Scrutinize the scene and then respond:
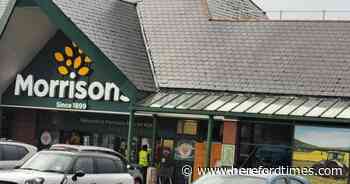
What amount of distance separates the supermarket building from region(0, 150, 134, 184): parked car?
22.8ft

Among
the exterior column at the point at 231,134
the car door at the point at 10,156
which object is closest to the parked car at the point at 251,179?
the car door at the point at 10,156

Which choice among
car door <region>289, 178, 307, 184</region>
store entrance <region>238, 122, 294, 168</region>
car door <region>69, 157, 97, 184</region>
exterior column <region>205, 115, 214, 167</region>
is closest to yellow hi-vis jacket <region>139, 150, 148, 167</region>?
exterior column <region>205, 115, 214, 167</region>

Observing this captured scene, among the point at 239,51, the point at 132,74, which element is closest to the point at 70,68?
the point at 132,74

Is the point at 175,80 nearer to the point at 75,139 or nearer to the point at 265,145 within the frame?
the point at 265,145

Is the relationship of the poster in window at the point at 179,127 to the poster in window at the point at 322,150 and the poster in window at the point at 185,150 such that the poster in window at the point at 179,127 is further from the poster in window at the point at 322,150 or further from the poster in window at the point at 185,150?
the poster in window at the point at 322,150

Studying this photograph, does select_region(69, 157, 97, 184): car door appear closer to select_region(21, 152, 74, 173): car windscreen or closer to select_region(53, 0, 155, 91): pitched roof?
select_region(21, 152, 74, 173): car windscreen

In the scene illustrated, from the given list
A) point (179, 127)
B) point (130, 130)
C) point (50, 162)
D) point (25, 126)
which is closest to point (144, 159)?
point (130, 130)

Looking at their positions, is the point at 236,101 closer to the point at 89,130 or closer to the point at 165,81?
the point at 165,81

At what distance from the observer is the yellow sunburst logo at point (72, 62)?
1193 inches

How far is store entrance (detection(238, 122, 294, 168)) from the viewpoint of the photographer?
2644cm

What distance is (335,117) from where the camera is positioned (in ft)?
79.1

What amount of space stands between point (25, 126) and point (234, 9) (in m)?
10.6

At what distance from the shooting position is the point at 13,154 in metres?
21.8

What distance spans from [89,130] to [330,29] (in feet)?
34.3
